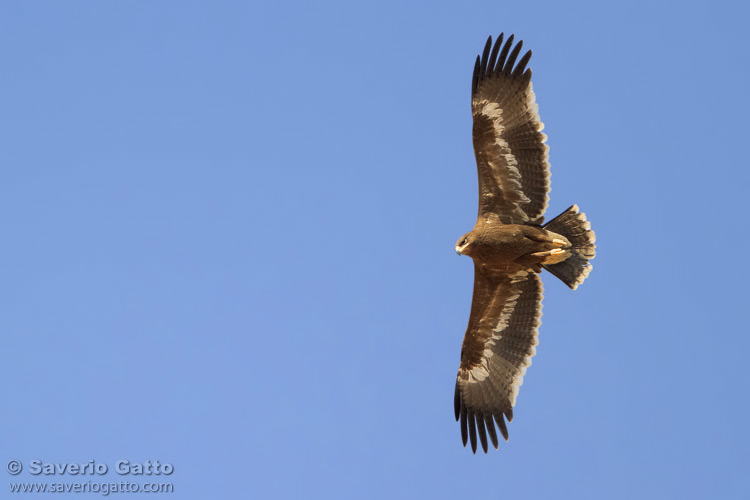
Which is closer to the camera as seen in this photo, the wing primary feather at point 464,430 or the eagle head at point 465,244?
the eagle head at point 465,244

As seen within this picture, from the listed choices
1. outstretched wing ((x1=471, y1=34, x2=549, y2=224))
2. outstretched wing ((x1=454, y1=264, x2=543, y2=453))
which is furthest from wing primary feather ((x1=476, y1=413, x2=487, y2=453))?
outstretched wing ((x1=471, y1=34, x2=549, y2=224))

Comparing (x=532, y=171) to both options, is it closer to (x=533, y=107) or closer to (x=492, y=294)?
(x=533, y=107)

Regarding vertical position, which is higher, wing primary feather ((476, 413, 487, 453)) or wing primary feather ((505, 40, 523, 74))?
wing primary feather ((505, 40, 523, 74))

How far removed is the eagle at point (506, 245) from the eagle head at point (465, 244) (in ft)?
0.04

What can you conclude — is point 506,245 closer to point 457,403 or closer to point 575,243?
point 575,243

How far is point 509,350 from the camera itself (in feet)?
43.8

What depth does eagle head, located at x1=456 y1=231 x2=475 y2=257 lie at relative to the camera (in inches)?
499

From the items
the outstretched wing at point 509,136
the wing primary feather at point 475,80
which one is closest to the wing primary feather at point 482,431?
the outstretched wing at point 509,136

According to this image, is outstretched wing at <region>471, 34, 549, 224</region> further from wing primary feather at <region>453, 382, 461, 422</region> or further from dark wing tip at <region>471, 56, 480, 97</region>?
wing primary feather at <region>453, 382, 461, 422</region>

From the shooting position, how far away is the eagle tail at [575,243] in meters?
12.9

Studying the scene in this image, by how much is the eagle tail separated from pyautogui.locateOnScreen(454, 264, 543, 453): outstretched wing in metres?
0.44

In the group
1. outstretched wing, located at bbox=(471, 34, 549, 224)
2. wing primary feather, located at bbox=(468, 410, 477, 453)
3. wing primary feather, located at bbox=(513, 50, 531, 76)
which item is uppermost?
wing primary feather, located at bbox=(513, 50, 531, 76)

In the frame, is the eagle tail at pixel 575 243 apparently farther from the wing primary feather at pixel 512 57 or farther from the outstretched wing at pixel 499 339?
the wing primary feather at pixel 512 57

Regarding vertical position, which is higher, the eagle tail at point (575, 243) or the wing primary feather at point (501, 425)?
the eagle tail at point (575, 243)
